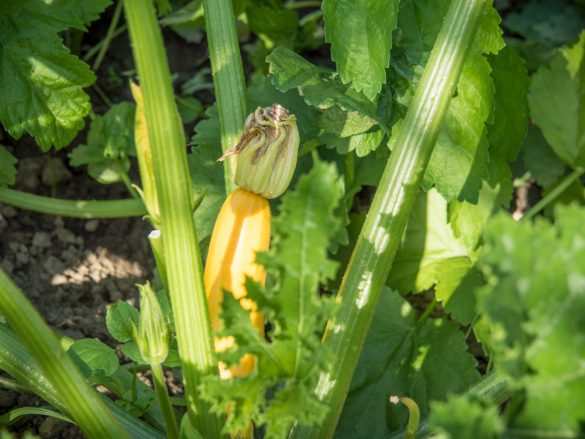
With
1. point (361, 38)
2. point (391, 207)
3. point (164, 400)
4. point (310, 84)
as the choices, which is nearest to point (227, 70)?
point (310, 84)

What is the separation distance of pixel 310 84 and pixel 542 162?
1.05 metres

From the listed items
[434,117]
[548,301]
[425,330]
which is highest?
[548,301]

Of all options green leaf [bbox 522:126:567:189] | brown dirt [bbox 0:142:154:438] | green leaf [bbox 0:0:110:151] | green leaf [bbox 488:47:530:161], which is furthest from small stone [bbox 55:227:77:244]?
green leaf [bbox 522:126:567:189]

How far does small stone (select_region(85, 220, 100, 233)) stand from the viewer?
2674 millimetres

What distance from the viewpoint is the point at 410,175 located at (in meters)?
1.78

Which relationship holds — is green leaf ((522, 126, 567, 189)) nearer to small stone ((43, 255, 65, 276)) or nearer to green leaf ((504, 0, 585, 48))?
green leaf ((504, 0, 585, 48))

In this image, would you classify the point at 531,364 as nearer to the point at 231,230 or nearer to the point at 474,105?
the point at 231,230

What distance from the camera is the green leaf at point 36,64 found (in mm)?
2213

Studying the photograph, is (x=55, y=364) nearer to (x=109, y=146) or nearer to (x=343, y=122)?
(x=343, y=122)

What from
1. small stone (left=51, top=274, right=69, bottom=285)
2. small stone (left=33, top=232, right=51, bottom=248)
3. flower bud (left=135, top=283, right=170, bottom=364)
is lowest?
small stone (left=51, top=274, right=69, bottom=285)

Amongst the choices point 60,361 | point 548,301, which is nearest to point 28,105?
point 60,361

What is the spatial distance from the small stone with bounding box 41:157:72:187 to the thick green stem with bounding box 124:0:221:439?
1.28 m

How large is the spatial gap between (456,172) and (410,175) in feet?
1.25

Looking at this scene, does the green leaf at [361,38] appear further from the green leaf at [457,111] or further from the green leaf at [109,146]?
the green leaf at [109,146]
